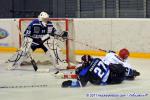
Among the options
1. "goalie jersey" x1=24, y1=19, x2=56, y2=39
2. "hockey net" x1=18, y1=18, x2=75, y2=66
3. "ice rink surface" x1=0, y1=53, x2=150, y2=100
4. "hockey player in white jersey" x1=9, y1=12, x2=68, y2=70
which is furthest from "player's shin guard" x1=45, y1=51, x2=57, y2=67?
"ice rink surface" x1=0, y1=53, x2=150, y2=100

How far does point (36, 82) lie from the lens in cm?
998

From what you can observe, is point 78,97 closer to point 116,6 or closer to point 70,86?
point 70,86

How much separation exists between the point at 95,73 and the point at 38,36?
2905mm

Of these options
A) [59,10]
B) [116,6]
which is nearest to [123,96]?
[116,6]

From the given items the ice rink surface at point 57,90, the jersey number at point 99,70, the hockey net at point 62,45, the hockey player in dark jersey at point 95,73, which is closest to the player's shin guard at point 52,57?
the hockey net at point 62,45

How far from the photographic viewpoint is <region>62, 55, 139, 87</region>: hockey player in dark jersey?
30.0 ft

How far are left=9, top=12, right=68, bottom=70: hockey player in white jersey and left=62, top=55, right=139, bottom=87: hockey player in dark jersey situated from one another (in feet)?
8.21

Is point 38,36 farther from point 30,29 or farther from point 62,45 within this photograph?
point 62,45

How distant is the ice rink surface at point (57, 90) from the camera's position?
834 cm

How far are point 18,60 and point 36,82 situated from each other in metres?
2.11

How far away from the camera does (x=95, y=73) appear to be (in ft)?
30.0

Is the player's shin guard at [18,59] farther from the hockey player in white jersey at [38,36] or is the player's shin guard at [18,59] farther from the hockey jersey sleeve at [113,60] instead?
the hockey jersey sleeve at [113,60]

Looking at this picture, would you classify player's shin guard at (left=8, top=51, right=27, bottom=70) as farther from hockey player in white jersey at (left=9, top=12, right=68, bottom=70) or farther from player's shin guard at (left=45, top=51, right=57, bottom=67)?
player's shin guard at (left=45, top=51, right=57, bottom=67)

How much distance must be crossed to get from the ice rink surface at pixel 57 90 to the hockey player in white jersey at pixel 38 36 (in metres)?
0.86
